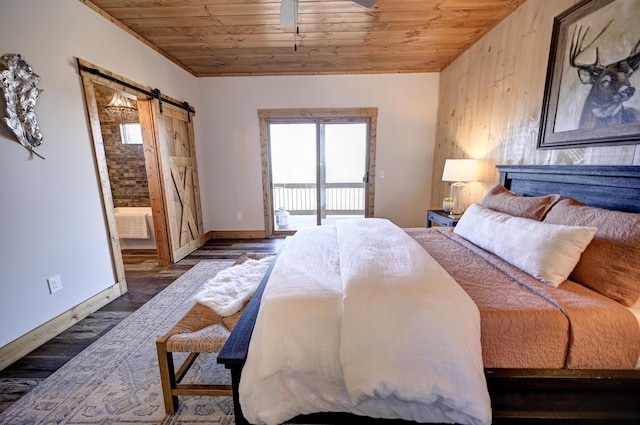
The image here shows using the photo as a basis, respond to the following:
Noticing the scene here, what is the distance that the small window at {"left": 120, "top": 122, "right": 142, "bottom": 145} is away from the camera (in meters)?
4.27

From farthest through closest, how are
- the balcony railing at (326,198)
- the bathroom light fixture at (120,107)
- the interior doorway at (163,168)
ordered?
the balcony railing at (326,198), the bathroom light fixture at (120,107), the interior doorway at (163,168)

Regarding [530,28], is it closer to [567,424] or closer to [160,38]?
[567,424]

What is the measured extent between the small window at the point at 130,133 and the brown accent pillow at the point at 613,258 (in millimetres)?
5563

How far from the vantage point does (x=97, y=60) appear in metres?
2.33

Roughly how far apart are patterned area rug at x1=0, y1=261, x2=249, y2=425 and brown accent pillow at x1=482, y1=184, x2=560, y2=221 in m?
2.29

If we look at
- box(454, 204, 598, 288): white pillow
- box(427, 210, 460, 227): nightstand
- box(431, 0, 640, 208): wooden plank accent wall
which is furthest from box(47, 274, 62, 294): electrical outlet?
box(431, 0, 640, 208): wooden plank accent wall

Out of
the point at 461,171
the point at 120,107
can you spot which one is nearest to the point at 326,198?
the point at 461,171

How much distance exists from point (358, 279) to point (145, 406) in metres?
1.37

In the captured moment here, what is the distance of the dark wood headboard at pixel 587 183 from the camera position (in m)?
1.41

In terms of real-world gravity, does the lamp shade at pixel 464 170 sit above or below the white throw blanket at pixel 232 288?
above

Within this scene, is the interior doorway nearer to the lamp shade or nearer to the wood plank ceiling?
the wood plank ceiling

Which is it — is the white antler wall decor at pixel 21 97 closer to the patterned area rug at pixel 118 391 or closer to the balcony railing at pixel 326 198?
the patterned area rug at pixel 118 391

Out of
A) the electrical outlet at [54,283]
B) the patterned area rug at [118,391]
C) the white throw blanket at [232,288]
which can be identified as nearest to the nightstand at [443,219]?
the white throw blanket at [232,288]

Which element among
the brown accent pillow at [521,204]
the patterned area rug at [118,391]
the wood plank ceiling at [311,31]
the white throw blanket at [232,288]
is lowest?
the patterned area rug at [118,391]
